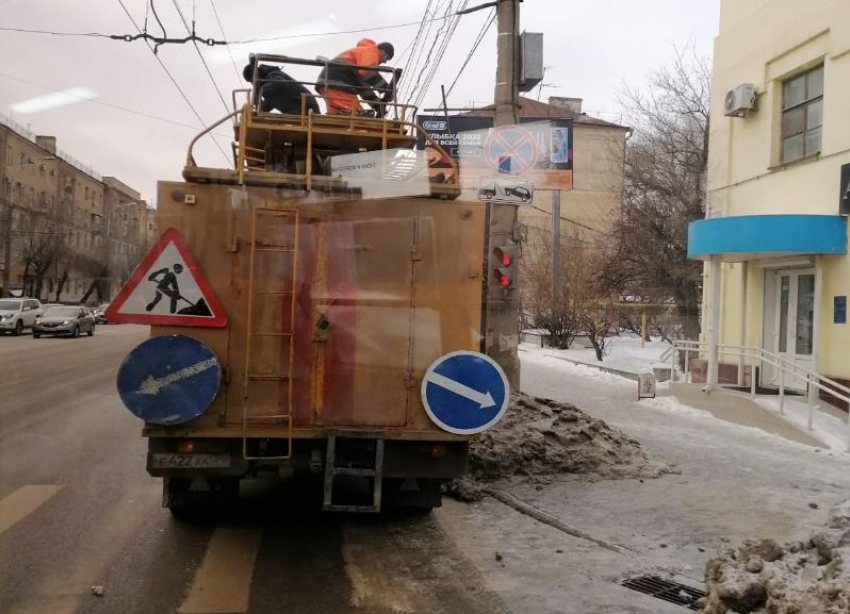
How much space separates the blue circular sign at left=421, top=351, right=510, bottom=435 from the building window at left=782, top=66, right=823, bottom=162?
10150 millimetres

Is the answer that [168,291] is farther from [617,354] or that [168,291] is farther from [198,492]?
[617,354]

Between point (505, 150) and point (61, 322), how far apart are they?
26.7m

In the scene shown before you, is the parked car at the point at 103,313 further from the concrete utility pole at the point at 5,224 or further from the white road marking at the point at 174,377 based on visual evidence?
the concrete utility pole at the point at 5,224

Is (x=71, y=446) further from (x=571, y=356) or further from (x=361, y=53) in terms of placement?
(x=571, y=356)

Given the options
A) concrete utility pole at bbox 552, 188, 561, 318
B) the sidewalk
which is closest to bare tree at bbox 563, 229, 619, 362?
concrete utility pole at bbox 552, 188, 561, 318

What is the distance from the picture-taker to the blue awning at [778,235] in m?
11.3

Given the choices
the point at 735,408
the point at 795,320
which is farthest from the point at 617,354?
the point at 735,408

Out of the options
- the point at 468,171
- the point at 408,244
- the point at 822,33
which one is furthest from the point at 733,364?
the point at 408,244

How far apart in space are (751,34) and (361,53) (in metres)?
9.89

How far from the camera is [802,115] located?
1311cm

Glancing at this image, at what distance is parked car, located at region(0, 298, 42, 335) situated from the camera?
3080 centimetres

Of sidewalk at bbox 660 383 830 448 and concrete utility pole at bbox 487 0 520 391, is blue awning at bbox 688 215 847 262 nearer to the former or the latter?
sidewalk at bbox 660 383 830 448

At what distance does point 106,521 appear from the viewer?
5.81m

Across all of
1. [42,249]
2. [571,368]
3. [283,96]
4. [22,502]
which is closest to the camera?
[22,502]
